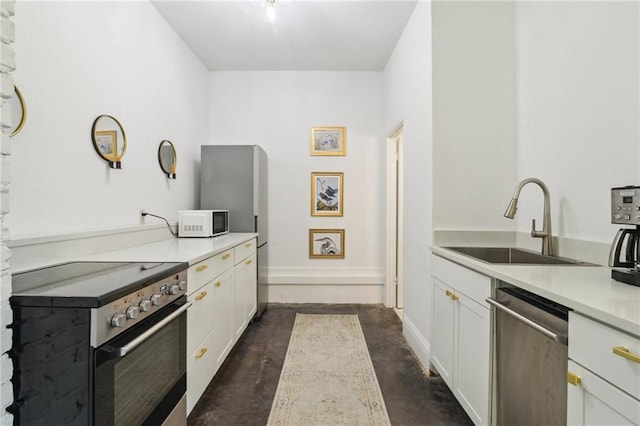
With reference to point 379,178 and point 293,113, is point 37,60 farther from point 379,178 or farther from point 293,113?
point 379,178

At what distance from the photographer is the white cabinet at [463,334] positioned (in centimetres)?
144

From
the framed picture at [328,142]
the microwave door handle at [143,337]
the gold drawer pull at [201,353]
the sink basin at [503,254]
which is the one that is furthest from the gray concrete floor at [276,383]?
the framed picture at [328,142]

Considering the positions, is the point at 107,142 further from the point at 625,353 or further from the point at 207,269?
the point at 625,353

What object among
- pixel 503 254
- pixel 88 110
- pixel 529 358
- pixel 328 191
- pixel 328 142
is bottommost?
pixel 529 358

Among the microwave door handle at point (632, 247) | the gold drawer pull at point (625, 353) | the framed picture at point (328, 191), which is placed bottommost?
the gold drawer pull at point (625, 353)

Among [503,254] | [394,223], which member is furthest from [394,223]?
[503,254]

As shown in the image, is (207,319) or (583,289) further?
(207,319)

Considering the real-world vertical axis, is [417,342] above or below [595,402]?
below

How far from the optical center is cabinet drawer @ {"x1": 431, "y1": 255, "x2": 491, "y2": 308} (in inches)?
57.5

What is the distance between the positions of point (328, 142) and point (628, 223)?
3048 mm

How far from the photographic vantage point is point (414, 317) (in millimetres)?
2607

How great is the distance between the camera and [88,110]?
1854 mm

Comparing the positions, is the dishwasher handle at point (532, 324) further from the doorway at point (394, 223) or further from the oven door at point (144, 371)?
the doorway at point (394, 223)

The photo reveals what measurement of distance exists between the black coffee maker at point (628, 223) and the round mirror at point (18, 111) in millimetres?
2466
